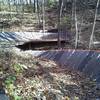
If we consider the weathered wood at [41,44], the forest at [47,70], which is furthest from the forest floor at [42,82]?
the weathered wood at [41,44]

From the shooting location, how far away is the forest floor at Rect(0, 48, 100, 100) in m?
3.88

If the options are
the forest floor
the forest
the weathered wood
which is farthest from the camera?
the weathered wood

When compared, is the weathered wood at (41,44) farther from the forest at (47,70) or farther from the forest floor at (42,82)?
the forest floor at (42,82)

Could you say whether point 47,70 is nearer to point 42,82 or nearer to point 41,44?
point 42,82

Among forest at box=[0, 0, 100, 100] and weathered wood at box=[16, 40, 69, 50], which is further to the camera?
weathered wood at box=[16, 40, 69, 50]

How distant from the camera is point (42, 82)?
4.66m

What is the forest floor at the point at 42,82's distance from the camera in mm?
3876

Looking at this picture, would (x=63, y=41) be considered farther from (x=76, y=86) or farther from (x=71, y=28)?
(x=76, y=86)

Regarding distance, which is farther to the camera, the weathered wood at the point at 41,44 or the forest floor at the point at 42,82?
the weathered wood at the point at 41,44

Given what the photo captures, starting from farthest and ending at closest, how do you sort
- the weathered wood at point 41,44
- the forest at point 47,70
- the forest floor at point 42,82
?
the weathered wood at point 41,44 → the forest at point 47,70 → the forest floor at point 42,82

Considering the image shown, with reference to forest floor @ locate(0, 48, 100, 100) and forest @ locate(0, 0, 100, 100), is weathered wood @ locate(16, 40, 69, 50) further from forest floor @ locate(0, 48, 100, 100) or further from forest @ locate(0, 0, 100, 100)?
forest floor @ locate(0, 48, 100, 100)

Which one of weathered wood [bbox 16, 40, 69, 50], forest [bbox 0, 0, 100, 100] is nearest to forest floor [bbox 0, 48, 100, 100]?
forest [bbox 0, 0, 100, 100]

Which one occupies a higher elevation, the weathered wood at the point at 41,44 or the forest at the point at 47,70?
the forest at the point at 47,70

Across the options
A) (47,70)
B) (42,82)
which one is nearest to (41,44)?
Result: (47,70)
